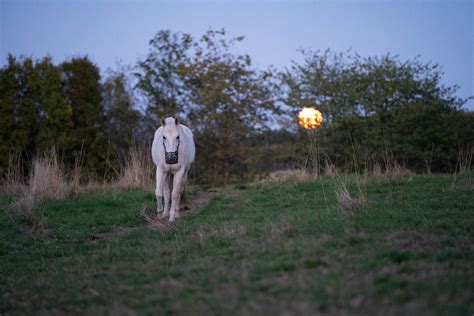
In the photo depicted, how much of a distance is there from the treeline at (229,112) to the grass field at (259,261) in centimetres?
1153

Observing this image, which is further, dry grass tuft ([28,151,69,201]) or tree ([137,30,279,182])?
tree ([137,30,279,182])

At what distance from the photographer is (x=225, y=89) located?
23203mm

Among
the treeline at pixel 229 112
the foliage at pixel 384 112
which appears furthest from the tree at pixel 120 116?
the foliage at pixel 384 112

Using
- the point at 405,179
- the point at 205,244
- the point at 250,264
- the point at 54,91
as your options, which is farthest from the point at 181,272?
the point at 54,91

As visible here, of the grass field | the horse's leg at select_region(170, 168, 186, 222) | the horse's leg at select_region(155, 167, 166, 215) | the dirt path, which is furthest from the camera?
the horse's leg at select_region(155, 167, 166, 215)

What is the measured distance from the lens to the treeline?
68.0 ft

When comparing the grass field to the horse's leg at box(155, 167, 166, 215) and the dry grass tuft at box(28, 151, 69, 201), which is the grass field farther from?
the dry grass tuft at box(28, 151, 69, 201)

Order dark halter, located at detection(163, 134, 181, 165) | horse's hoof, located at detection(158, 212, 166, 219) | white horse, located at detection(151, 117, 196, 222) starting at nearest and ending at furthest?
1. dark halter, located at detection(163, 134, 181, 165)
2. white horse, located at detection(151, 117, 196, 222)
3. horse's hoof, located at detection(158, 212, 166, 219)

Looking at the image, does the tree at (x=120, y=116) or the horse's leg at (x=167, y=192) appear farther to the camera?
the tree at (x=120, y=116)

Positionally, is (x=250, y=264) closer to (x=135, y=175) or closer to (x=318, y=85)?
(x=135, y=175)

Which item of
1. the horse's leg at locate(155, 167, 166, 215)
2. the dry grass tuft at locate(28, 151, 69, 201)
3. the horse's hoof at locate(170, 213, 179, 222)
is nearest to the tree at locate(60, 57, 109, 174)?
the dry grass tuft at locate(28, 151, 69, 201)

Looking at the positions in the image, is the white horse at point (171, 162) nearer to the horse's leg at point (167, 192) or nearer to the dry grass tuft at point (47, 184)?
the horse's leg at point (167, 192)

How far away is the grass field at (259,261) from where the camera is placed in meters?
4.01

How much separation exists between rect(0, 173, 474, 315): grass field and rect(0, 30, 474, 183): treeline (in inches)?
454
